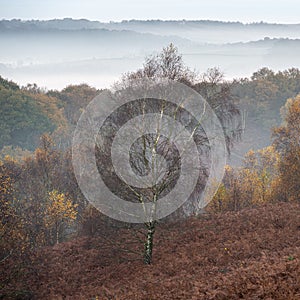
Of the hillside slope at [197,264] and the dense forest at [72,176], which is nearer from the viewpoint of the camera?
the hillside slope at [197,264]

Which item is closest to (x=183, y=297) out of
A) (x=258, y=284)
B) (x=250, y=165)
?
(x=258, y=284)

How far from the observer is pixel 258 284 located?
37.9 ft

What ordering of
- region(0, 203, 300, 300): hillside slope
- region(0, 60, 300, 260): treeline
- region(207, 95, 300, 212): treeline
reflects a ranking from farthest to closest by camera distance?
region(207, 95, 300, 212): treeline, region(0, 60, 300, 260): treeline, region(0, 203, 300, 300): hillside slope

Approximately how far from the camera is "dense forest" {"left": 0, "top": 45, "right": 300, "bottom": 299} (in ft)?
63.9

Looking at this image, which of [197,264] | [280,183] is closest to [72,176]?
[280,183]

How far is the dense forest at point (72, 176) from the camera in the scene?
19484mm

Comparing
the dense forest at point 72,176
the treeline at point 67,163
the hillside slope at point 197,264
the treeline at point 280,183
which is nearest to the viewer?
the hillside slope at point 197,264

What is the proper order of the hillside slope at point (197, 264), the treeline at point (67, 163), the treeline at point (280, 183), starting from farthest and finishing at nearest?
the treeline at point (280, 183)
the treeline at point (67, 163)
the hillside slope at point (197, 264)

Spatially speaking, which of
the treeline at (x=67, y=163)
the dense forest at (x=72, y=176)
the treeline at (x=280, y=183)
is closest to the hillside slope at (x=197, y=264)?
the dense forest at (x=72, y=176)

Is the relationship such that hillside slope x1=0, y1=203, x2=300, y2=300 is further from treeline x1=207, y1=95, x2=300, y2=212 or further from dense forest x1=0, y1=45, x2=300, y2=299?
treeline x1=207, y1=95, x2=300, y2=212

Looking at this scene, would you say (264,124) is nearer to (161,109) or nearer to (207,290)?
(161,109)

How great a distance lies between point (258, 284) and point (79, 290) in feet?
32.0

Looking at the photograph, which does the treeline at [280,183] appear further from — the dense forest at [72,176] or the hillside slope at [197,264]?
the hillside slope at [197,264]

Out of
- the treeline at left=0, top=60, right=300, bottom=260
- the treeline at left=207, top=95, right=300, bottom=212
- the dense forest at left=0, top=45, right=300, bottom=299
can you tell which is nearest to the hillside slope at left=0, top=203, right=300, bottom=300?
the dense forest at left=0, top=45, right=300, bottom=299
